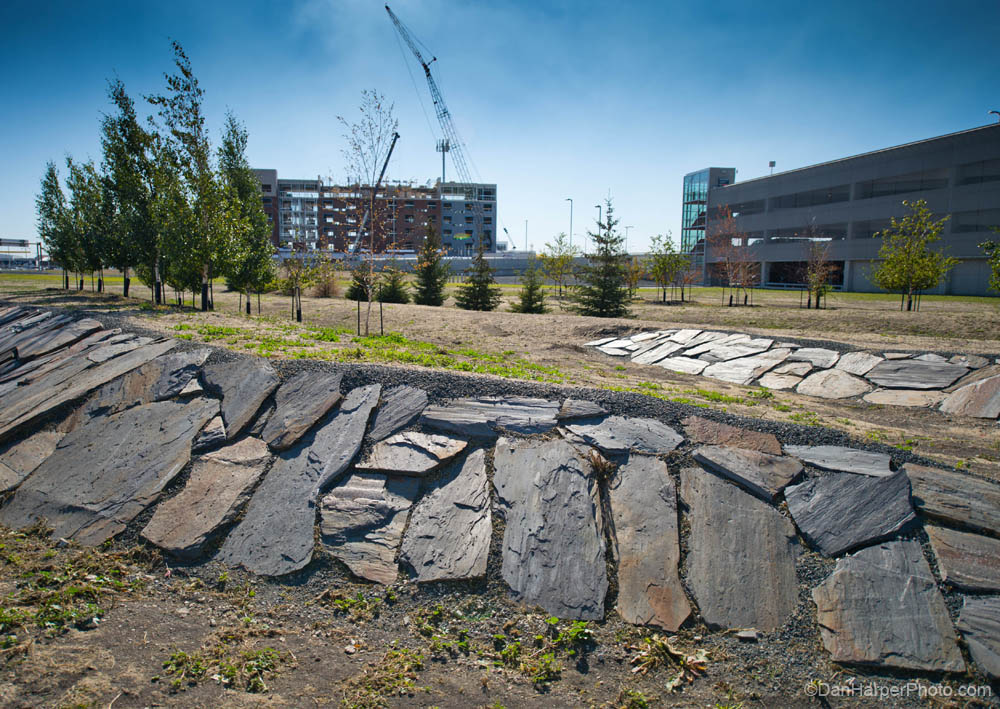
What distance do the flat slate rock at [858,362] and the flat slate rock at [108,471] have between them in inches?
395

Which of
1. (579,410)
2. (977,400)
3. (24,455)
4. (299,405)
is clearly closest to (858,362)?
(977,400)

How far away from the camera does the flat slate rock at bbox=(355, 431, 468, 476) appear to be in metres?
4.62

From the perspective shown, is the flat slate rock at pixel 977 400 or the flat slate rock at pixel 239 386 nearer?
the flat slate rock at pixel 239 386

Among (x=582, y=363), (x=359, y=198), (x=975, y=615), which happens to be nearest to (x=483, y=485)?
(x=975, y=615)

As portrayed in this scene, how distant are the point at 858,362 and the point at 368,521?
9336mm

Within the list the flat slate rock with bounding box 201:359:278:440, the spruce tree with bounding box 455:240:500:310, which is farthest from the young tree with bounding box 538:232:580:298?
the flat slate rock with bounding box 201:359:278:440

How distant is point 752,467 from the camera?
437 cm

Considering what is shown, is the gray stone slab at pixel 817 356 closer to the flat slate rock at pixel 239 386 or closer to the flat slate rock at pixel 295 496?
the flat slate rock at pixel 295 496

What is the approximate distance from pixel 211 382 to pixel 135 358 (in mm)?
1775

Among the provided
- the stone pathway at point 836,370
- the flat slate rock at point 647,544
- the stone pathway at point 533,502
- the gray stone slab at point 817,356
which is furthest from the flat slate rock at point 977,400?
the flat slate rock at point 647,544

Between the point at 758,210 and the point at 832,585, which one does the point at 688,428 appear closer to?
the point at 832,585

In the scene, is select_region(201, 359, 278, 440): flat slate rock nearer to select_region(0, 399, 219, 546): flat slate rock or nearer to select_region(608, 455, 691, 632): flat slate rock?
select_region(0, 399, 219, 546): flat slate rock

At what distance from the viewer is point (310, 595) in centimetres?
381

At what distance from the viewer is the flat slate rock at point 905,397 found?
7.90 m
